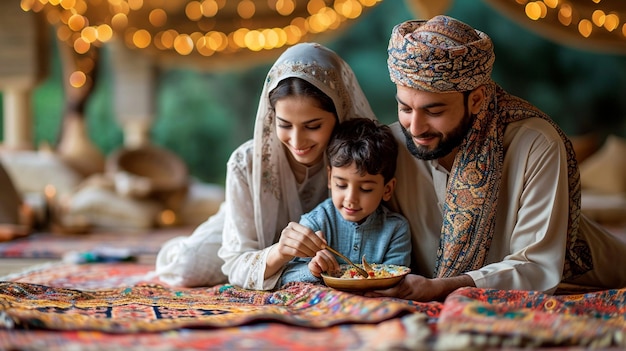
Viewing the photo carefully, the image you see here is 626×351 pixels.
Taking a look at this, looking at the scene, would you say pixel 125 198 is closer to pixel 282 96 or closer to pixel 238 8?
pixel 238 8

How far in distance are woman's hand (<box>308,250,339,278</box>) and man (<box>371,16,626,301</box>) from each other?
9.0 inches

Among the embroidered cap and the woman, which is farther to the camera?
the woman

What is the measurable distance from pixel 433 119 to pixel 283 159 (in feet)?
2.39

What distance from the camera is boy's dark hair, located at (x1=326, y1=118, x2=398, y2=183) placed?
3000 mm

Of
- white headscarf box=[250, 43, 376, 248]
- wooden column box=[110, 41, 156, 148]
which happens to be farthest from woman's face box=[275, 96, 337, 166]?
wooden column box=[110, 41, 156, 148]

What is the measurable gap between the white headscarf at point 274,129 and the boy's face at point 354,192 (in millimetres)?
343

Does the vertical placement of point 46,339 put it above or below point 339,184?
below

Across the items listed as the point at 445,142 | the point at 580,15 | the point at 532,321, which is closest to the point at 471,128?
the point at 445,142

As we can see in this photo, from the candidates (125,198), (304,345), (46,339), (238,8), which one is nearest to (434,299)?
(304,345)

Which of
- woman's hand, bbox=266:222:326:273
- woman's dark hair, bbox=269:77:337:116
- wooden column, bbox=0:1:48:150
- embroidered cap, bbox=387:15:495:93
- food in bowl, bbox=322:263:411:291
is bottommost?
food in bowl, bbox=322:263:411:291

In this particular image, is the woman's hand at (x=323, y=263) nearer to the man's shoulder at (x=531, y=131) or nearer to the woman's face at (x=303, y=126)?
the woman's face at (x=303, y=126)

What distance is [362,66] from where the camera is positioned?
9.84m

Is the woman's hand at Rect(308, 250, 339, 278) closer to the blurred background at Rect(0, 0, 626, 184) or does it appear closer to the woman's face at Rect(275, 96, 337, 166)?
the woman's face at Rect(275, 96, 337, 166)

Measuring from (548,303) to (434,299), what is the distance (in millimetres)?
Answer: 422
